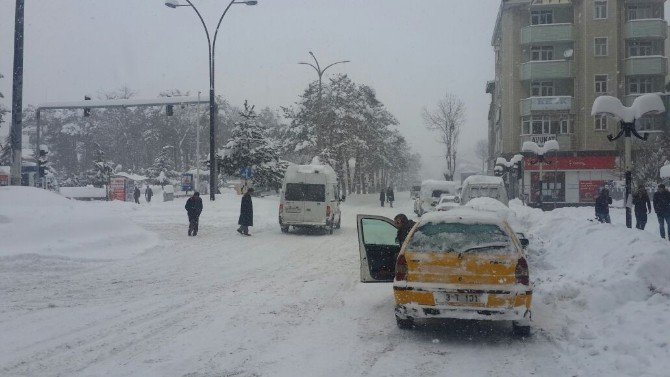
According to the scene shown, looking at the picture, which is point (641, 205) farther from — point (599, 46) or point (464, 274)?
point (599, 46)

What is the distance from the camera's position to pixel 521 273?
261 inches

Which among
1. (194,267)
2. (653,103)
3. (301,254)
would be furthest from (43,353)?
(653,103)

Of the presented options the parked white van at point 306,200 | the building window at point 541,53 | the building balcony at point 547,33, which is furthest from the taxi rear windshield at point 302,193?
the building window at point 541,53

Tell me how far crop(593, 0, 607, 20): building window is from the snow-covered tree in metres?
27.0

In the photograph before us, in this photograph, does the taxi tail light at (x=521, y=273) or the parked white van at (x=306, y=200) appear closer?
the taxi tail light at (x=521, y=273)

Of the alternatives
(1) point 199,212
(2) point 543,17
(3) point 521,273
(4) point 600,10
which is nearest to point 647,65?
(4) point 600,10

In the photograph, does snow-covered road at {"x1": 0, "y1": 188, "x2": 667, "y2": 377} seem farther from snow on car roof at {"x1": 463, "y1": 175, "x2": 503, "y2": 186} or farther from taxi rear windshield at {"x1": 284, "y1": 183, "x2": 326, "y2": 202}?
snow on car roof at {"x1": 463, "y1": 175, "x2": 503, "y2": 186}

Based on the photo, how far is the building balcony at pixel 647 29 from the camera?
1779 inches

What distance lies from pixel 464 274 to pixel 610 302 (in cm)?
221

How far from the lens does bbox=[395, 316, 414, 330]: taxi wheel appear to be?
7.14 metres

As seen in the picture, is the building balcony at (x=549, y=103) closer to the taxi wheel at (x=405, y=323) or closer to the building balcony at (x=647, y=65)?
the building balcony at (x=647, y=65)

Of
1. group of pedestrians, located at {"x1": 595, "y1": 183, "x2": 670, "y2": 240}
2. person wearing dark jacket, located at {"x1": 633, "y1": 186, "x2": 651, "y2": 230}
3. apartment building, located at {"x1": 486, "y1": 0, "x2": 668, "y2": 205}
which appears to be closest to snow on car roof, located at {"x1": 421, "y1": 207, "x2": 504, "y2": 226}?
group of pedestrians, located at {"x1": 595, "y1": 183, "x2": 670, "y2": 240}

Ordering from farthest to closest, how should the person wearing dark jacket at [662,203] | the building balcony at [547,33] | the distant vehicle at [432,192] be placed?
1. the building balcony at [547,33]
2. the distant vehicle at [432,192]
3. the person wearing dark jacket at [662,203]

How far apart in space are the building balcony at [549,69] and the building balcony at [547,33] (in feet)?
5.62
